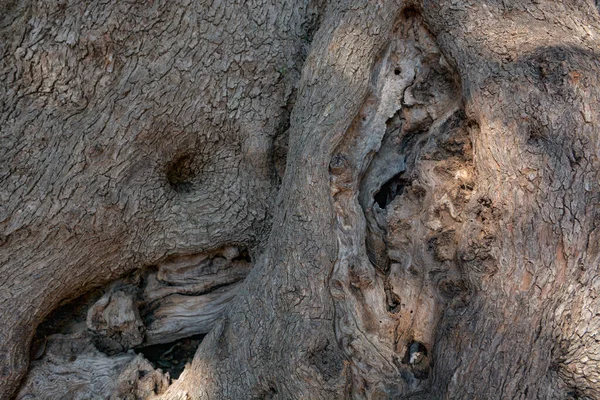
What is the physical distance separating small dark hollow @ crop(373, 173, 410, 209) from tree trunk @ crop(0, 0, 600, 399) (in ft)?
0.04

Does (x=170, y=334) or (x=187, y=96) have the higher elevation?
(x=187, y=96)

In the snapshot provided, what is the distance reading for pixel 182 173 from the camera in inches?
133

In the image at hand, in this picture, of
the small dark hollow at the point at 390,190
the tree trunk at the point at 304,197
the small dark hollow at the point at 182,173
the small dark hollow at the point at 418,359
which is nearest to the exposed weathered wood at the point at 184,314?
the tree trunk at the point at 304,197

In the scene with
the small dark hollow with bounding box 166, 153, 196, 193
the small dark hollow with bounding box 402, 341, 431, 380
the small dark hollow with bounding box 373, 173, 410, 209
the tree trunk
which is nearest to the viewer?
the tree trunk

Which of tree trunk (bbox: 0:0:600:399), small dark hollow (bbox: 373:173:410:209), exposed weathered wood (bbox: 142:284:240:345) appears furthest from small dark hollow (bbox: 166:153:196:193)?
small dark hollow (bbox: 373:173:410:209)

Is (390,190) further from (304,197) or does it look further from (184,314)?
(184,314)

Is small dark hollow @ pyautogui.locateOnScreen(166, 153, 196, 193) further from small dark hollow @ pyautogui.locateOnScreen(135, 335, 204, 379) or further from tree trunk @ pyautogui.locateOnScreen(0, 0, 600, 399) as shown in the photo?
small dark hollow @ pyautogui.locateOnScreen(135, 335, 204, 379)

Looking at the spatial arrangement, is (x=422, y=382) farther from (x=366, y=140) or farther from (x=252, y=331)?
(x=366, y=140)

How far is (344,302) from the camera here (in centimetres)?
265

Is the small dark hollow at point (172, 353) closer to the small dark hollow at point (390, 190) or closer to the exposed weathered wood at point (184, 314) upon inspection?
the exposed weathered wood at point (184, 314)

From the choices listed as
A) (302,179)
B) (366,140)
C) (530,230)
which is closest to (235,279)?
(302,179)

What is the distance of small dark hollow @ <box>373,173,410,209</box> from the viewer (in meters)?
2.83

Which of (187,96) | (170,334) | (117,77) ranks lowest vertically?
(170,334)

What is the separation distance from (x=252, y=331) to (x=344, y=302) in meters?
0.50
